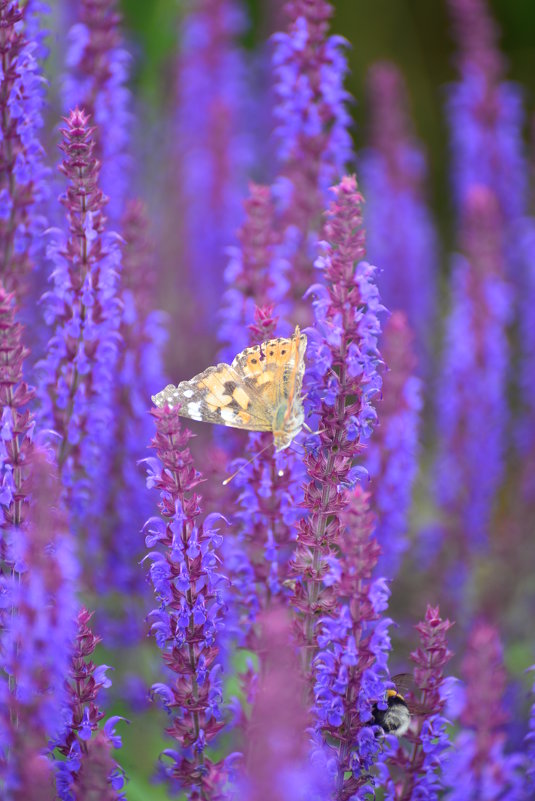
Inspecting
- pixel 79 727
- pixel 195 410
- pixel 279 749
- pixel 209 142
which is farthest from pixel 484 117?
pixel 279 749

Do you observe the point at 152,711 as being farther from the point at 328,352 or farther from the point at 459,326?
the point at 459,326

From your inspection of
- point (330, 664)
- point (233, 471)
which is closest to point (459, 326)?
point (233, 471)

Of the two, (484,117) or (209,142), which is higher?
(484,117)

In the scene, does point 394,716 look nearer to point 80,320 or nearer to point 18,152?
point 80,320

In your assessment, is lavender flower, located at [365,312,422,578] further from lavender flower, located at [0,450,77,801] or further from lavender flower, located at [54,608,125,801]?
lavender flower, located at [0,450,77,801]

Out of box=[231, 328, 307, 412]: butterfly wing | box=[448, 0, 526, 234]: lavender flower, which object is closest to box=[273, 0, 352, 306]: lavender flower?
box=[231, 328, 307, 412]: butterfly wing

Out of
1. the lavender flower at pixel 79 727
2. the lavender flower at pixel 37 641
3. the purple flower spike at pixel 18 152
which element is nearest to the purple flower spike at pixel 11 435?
the lavender flower at pixel 37 641

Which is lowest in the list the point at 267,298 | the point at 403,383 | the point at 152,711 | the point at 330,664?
the point at 152,711
